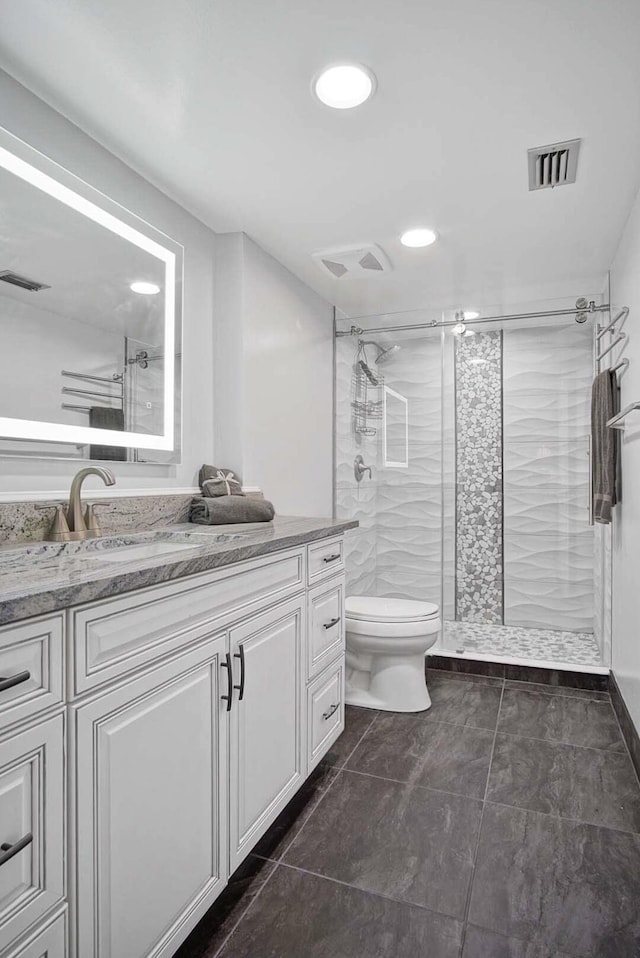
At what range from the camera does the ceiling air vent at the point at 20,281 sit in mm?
1504

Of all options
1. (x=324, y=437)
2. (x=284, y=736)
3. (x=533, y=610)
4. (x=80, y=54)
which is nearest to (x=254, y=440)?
(x=324, y=437)

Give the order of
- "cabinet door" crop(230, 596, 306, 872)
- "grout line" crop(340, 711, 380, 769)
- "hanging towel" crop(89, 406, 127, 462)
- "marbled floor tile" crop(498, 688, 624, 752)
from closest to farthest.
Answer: "cabinet door" crop(230, 596, 306, 872) → "hanging towel" crop(89, 406, 127, 462) → "grout line" crop(340, 711, 380, 769) → "marbled floor tile" crop(498, 688, 624, 752)

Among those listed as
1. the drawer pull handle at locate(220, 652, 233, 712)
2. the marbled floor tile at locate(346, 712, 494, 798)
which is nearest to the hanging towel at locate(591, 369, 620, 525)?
the marbled floor tile at locate(346, 712, 494, 798)

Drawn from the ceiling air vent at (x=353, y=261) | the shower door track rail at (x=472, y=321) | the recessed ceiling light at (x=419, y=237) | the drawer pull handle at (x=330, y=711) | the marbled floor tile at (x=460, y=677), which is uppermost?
the recessed ceiling light at (x=419, y=237)

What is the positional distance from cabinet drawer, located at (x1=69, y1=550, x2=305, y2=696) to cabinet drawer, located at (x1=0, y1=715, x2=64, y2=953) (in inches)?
3.7

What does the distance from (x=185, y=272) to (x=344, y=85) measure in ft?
3.26

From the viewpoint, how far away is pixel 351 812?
6.06 feet

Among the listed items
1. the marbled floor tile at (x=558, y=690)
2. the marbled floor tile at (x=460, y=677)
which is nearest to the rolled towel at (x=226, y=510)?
the marbled floor tile at (x=460, y=677)

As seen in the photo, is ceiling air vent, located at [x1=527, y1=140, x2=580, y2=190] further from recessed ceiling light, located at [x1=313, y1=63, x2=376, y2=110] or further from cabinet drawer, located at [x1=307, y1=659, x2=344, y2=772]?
cabinet drawer, located at [x1=307, y1=659, x2=344, y2=772]

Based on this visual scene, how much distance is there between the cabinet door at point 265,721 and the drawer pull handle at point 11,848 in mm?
612

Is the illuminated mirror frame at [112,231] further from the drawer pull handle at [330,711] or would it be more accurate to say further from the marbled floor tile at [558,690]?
the marbled floor tile at [558,690]

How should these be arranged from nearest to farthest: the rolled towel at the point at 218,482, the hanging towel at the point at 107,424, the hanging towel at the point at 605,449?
the hanging towel at the point at 107,424 < the rolled towel at the point at 218,482 < the hanging towel at the point at 605,449

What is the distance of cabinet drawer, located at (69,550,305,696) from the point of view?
95 cm

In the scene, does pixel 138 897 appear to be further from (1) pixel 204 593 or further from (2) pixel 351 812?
(2) pixel 351 812
